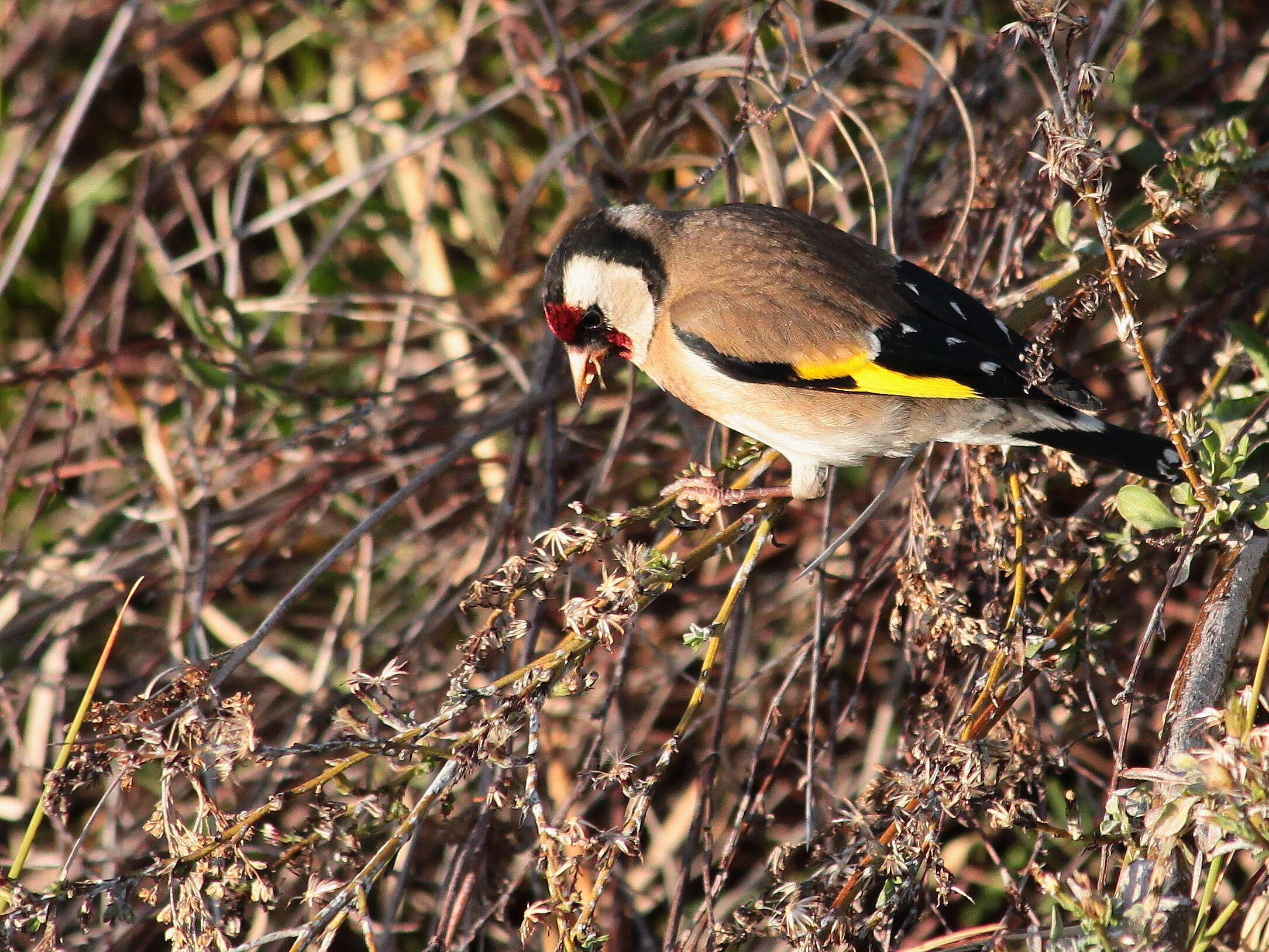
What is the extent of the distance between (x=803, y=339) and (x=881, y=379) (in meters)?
0.23

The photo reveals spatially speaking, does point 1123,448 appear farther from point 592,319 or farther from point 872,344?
point 592,319

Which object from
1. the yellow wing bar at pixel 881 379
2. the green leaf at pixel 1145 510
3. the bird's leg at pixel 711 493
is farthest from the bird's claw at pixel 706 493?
the green leaf at pixel 1145 510

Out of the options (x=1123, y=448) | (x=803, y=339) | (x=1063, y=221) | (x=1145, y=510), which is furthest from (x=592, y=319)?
(x=1145, y=510)

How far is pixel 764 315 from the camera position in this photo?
120 inches

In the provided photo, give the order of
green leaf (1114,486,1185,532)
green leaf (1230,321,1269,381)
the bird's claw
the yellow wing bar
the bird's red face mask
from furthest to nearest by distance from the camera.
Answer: the bird's red face mask < the yellow wing bar < the bird's claw < green leaf (1230,321,1269,381) < green leaf (1114,486,1185,532)

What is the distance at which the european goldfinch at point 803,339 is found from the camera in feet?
9.43

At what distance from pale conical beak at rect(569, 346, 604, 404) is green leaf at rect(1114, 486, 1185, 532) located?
1.58 m

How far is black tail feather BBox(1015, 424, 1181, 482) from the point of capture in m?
2.64

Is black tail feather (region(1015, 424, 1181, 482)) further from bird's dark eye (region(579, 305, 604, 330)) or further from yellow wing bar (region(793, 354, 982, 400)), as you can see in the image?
bird's dark eye (region(579, 305, 604, 330))

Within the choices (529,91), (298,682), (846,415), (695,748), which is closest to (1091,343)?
(846,415)

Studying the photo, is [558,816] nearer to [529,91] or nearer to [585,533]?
[585,533]

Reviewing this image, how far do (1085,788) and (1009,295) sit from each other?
1.40m

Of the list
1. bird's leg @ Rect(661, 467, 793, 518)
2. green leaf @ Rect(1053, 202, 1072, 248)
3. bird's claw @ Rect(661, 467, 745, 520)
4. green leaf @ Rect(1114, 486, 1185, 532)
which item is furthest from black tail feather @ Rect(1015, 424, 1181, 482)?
bird's claw @ Rect(661, 467, 745, 520)

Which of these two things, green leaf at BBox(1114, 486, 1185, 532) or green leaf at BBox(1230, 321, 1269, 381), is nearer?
green leaf at BBox(1114, 486, 1185, 532)
